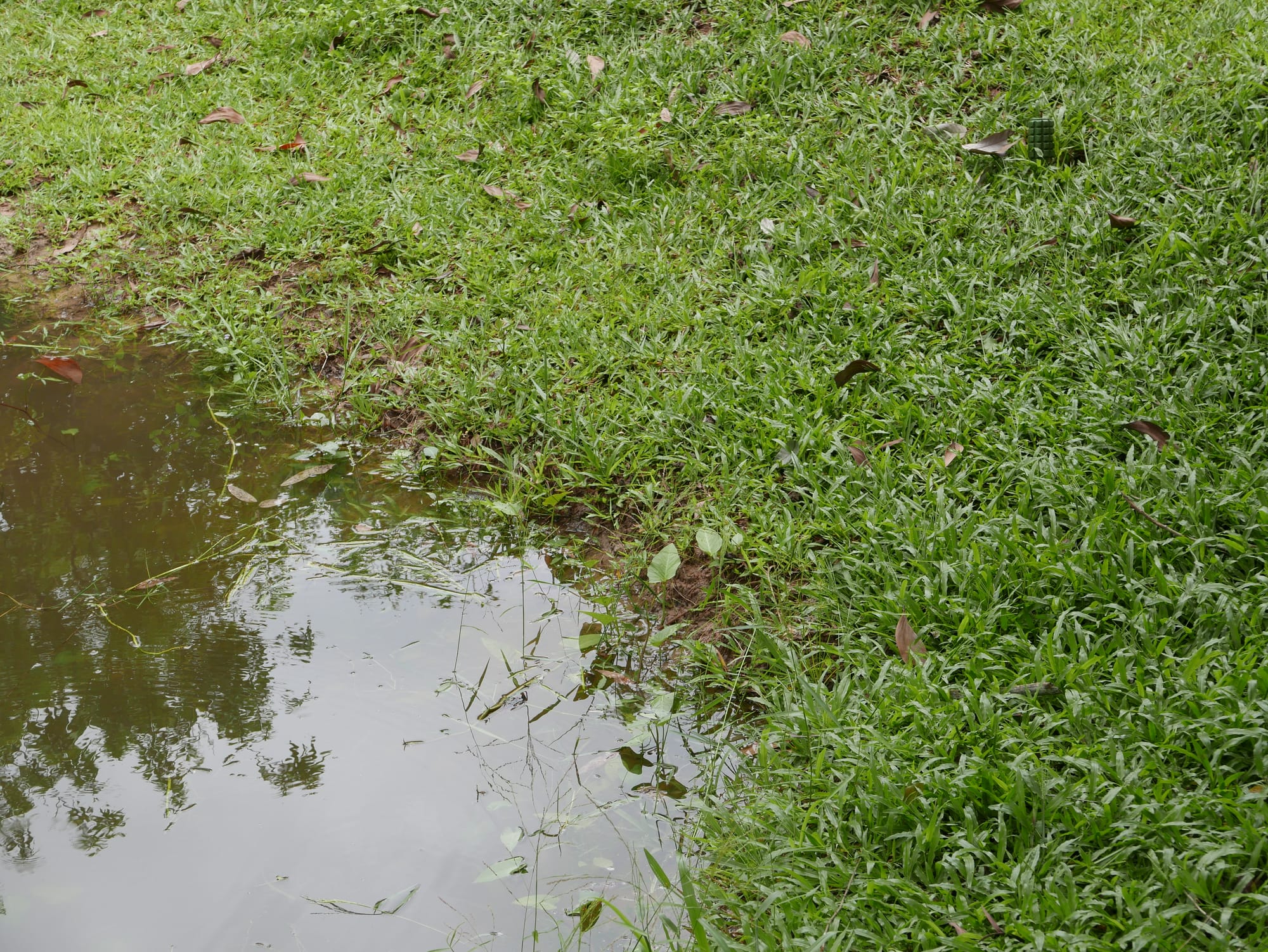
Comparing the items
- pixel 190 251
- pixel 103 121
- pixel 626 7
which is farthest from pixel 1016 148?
pixel 103 121

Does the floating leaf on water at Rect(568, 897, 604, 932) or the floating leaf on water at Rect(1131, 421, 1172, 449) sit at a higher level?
the floating leaf on water at Rect(1131, 421, 1172, 449)

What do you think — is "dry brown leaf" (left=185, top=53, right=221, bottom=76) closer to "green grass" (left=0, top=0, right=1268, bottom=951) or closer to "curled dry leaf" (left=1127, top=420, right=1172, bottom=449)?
"green grass" (left=0, top=0, right=1268, bottom=951)

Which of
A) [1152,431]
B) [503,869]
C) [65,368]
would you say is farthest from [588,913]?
[65,368]

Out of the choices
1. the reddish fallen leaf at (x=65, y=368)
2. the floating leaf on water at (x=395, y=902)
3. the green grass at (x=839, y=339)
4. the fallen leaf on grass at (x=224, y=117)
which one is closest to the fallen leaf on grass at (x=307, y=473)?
the green grass at (x=839, y=339)

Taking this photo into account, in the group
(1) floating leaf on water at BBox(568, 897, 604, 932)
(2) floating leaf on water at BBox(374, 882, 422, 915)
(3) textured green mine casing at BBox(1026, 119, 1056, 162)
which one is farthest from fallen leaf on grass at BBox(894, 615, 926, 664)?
(3) textured green mine casing at BBox(1026, 119, 1056, 162)

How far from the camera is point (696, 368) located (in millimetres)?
3221

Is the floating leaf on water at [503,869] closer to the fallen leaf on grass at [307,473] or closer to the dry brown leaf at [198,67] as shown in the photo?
the fallen leaf on grass at [307,473]

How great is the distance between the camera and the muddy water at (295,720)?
1885mm

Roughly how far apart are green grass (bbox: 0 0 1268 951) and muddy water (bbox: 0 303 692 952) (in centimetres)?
29

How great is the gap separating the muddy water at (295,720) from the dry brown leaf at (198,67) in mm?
2897

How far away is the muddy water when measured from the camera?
1885 mm

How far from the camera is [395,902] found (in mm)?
1885

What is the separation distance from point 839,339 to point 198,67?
162 inches

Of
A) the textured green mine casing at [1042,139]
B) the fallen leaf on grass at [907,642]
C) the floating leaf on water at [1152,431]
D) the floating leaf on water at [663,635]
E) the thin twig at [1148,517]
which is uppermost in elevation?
the textured green mine casing at [1042,139]
